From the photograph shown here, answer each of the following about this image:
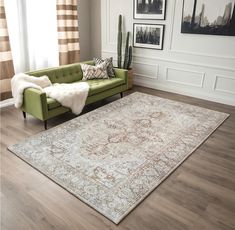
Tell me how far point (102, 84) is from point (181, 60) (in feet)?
5.59

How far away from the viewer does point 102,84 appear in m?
4.10

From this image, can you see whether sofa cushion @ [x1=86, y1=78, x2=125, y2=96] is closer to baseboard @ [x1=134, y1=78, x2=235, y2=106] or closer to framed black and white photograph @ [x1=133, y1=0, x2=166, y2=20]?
baseboard @ [x1=134, y1=78, x2=235, y2=106]

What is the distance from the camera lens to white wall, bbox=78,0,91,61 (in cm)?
557

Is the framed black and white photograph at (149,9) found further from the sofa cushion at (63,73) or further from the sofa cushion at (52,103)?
the sofa cushion at (52,103)

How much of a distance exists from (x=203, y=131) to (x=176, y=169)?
1.05 m

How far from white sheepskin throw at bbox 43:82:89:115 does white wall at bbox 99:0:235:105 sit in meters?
1.87

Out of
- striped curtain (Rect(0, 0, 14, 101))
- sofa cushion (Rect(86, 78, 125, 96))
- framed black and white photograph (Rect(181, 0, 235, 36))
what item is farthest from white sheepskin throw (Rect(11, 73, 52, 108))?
framed black and white photograph (Rect(181, 0, 235, 36))

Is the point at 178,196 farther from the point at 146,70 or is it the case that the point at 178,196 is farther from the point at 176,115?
the point at 146,70

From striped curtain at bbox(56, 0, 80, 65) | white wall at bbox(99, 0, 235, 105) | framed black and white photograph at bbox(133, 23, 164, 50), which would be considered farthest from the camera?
striped curtain at bbox(56, 0, 80, 65)

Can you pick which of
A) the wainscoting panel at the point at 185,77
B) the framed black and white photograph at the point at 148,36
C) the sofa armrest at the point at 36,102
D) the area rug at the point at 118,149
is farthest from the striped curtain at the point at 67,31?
the wainscoting panel at the point at 185,77

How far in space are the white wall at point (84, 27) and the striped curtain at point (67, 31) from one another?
383 millimetres

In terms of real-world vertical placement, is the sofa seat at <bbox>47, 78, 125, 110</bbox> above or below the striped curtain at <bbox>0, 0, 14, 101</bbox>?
below

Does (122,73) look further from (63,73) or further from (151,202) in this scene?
(151,202)

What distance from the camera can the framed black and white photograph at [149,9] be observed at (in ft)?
14.9
